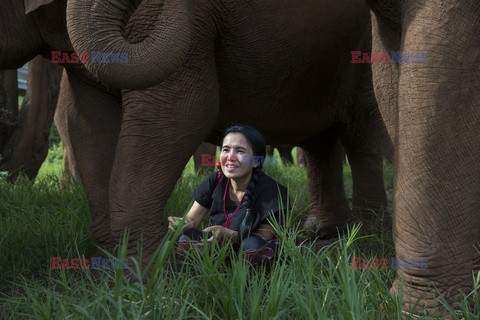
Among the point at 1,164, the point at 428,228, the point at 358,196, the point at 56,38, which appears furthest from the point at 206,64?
the point at 1,164

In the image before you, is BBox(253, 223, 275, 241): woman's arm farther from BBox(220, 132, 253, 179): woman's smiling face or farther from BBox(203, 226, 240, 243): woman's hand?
BBox(220, 132, 253, 179): woman's smiling face

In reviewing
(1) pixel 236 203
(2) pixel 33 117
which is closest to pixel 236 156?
(1) pixel 236 203

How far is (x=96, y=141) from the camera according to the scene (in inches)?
148

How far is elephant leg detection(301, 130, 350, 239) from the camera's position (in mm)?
5051

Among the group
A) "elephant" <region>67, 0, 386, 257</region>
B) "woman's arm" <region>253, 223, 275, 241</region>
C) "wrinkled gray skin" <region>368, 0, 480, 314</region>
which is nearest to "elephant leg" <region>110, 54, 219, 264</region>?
"elephant" <region>67, 0, 386, 257</region>

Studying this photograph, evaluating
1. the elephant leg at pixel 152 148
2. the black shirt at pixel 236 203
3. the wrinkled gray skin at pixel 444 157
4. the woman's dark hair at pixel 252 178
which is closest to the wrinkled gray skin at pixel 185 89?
the elephant leg at pixel 152 148

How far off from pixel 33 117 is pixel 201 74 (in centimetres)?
337

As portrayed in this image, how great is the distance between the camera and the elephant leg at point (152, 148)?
3154mm

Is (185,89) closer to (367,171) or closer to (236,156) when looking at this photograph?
(236,156)

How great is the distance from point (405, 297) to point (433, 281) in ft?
0.33

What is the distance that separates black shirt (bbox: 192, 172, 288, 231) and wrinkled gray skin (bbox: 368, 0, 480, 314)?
2.36 feet

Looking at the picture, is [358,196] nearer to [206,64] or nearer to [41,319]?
[206,64]

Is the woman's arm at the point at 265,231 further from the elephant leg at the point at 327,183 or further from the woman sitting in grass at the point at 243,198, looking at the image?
the elephant leg at the point at 327,183

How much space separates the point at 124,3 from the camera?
2682mm
